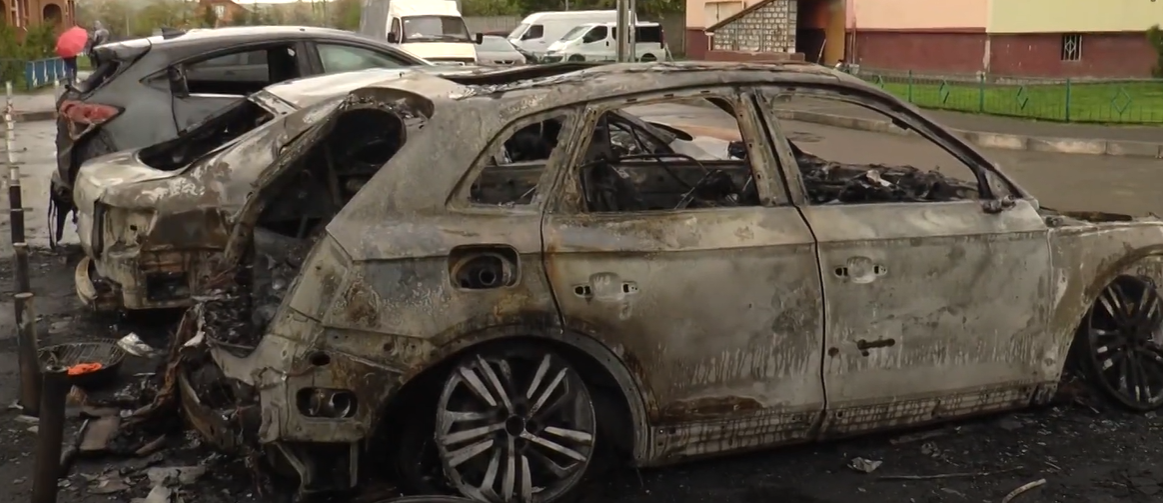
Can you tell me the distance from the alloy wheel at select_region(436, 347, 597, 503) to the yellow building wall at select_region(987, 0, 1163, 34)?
2723 centimetres

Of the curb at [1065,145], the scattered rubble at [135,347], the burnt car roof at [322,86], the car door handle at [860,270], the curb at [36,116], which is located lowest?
the scattered rubble at [135,347]

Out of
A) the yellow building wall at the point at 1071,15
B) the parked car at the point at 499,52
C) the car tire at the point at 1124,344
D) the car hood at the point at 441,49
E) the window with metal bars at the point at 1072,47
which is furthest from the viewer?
the parked car at the point at 499,52

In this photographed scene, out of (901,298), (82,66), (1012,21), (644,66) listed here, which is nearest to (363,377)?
(644,66)

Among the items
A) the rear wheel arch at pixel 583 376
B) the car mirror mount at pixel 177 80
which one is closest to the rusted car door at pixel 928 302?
the rear wheel arch at pixel 583 376

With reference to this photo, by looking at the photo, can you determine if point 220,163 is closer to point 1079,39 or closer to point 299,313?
Answer: point 299,313

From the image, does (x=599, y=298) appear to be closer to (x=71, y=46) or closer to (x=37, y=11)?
(x=71, y=46)

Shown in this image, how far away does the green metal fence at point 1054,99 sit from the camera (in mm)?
19219

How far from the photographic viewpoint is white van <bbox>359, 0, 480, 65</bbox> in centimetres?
2745

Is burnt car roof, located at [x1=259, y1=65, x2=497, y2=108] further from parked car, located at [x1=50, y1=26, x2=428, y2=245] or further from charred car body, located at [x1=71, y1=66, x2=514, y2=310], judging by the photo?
charred car body, located at [x1=71, y1=66, x2=514, y2=310]

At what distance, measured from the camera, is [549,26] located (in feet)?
132

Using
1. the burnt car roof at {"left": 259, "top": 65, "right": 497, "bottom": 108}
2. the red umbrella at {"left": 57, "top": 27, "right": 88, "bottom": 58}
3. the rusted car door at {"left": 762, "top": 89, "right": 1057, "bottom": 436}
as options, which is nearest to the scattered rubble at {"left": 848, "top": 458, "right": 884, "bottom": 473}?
the rusted car door at {"left": 762, "top": 89, "right": 1057, "bottom": 436}

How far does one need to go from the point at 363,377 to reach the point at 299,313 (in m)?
0.28

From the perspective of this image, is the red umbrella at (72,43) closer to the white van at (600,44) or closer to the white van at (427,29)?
the white van at (427,29)

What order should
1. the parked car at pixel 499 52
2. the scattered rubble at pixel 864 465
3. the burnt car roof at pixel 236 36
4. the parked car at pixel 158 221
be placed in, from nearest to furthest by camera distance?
the scattered rubble at pixel 864 465 → the parked car at pixel 158 221 → the burnt car roof at pixel 236 36 → the parked car at pixel 499 52
